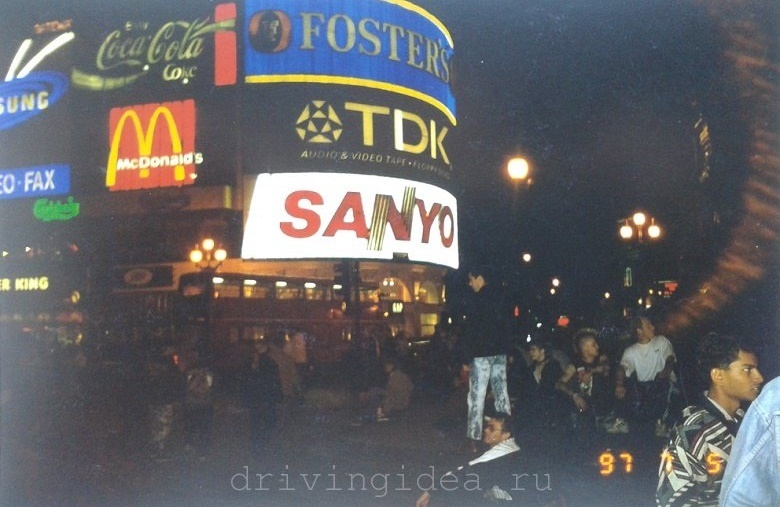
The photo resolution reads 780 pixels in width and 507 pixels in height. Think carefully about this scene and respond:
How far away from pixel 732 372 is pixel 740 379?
5 cm

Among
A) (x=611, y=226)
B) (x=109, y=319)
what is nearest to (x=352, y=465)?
(x=109, y=319)

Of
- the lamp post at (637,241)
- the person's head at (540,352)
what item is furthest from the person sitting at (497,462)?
the lamp post at (637,241)

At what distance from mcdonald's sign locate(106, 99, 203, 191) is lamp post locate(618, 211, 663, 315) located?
1057 cm

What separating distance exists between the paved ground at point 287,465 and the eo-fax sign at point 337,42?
7997 mm

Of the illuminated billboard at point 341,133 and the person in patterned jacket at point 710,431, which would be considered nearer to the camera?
the person in patterned jacket at point 710,431

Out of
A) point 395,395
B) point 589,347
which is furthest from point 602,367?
point 395,395

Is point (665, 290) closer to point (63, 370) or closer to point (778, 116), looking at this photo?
point (778, 116)

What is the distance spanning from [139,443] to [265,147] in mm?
9399

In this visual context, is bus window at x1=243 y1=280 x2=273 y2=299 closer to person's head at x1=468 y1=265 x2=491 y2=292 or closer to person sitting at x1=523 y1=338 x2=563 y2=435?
person's head at x1=468 y1=265 x2=491 y2=292

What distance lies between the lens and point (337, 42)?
1612cm

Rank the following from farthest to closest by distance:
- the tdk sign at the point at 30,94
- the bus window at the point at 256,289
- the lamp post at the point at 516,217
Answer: the bus window at the point at 256,289 < the tdk sign at the point at 30,94 < the lamp post at the point at 516,217

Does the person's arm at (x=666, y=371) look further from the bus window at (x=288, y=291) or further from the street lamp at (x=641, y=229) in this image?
the bus window at (x=288, y=291)

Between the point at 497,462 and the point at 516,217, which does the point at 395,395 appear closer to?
the point at 516,217

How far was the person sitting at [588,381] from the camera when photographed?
22.3 feet
